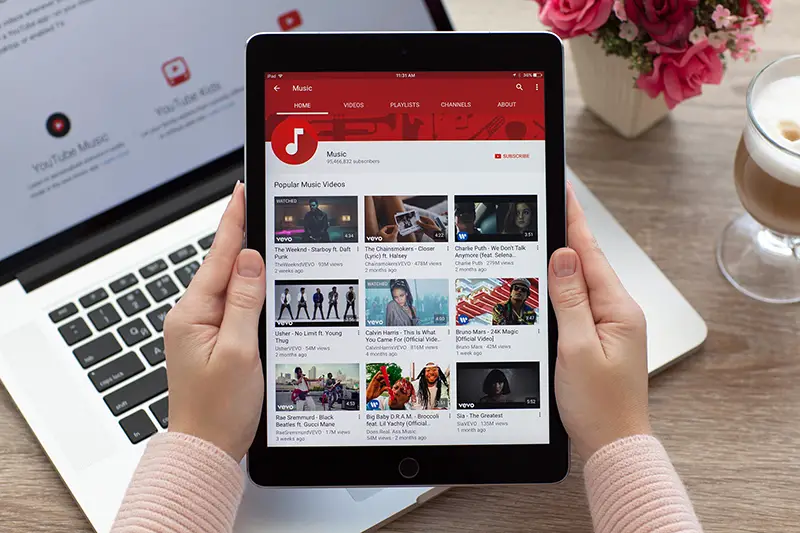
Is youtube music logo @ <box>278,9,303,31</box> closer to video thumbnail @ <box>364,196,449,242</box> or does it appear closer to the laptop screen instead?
the laptop screen

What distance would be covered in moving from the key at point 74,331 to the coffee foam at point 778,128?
Result: 598 millimetres

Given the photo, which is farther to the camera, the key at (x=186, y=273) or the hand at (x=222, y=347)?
the key at (x=186, y=273)

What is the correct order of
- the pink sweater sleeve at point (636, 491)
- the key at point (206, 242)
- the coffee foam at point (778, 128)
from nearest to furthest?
the pink sweater sleeve at point (636, 491) → the coffee foam at point (778, 128) → the key at point (206, 242)

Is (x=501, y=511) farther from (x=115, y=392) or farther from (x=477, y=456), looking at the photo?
(x=115, y=392)

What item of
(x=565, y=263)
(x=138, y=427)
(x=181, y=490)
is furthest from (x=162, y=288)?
(x=565, y=263)

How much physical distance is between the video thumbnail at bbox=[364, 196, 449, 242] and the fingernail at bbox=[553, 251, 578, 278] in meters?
0.09

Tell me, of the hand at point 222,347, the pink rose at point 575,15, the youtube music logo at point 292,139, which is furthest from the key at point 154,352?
the pink rose at point 575,15

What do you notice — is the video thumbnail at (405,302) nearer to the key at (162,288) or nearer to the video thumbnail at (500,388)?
the video thumbnail at (500,388)

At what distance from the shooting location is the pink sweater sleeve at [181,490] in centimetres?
57

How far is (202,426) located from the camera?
604mm

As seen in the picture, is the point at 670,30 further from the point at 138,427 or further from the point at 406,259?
the point at 138,427

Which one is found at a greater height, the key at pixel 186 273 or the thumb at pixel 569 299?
the thumb at pixel 569 299

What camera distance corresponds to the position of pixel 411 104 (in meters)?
0.63

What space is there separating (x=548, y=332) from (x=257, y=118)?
27 centimetres
